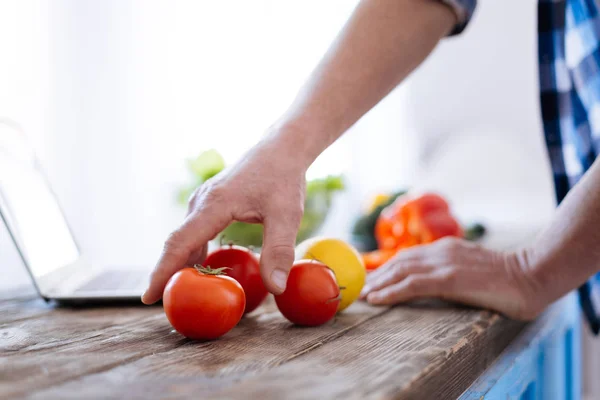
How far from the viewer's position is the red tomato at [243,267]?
810mm

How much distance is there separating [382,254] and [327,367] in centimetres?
87

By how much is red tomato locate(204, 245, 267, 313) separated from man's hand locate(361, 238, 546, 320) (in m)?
0.22

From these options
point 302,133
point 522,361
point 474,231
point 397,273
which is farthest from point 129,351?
point 474,231

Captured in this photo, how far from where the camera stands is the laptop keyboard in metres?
1.00

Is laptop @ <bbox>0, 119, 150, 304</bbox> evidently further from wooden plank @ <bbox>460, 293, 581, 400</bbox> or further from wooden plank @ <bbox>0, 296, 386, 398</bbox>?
wooden plank @ <bbox>460, 293, 581, 400</bbox>

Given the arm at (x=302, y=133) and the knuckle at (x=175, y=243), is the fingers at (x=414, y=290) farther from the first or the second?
the knuckle at (x=175, y=243)

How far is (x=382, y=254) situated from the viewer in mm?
1404

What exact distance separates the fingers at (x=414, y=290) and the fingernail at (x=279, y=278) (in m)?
0.27

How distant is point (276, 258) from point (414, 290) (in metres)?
0.31


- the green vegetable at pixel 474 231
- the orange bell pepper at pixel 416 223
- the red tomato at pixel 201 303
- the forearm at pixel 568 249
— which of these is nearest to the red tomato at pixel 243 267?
the red tomato at pixel 201 303

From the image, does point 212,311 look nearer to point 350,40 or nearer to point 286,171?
point 286,171

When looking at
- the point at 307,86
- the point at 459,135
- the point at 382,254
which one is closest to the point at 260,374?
the point at 307,86

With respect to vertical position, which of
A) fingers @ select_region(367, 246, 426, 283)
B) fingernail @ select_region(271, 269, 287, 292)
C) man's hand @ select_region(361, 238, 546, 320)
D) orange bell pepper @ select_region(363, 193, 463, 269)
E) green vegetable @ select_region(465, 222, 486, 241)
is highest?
fingernail @ select_region(271, 269, 287, 292)

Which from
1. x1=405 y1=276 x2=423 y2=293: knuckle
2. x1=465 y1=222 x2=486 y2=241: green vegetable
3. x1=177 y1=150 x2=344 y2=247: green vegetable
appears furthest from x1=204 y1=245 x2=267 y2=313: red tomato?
x1=465 y1=222 x2=486 y2=241: green vegetable
